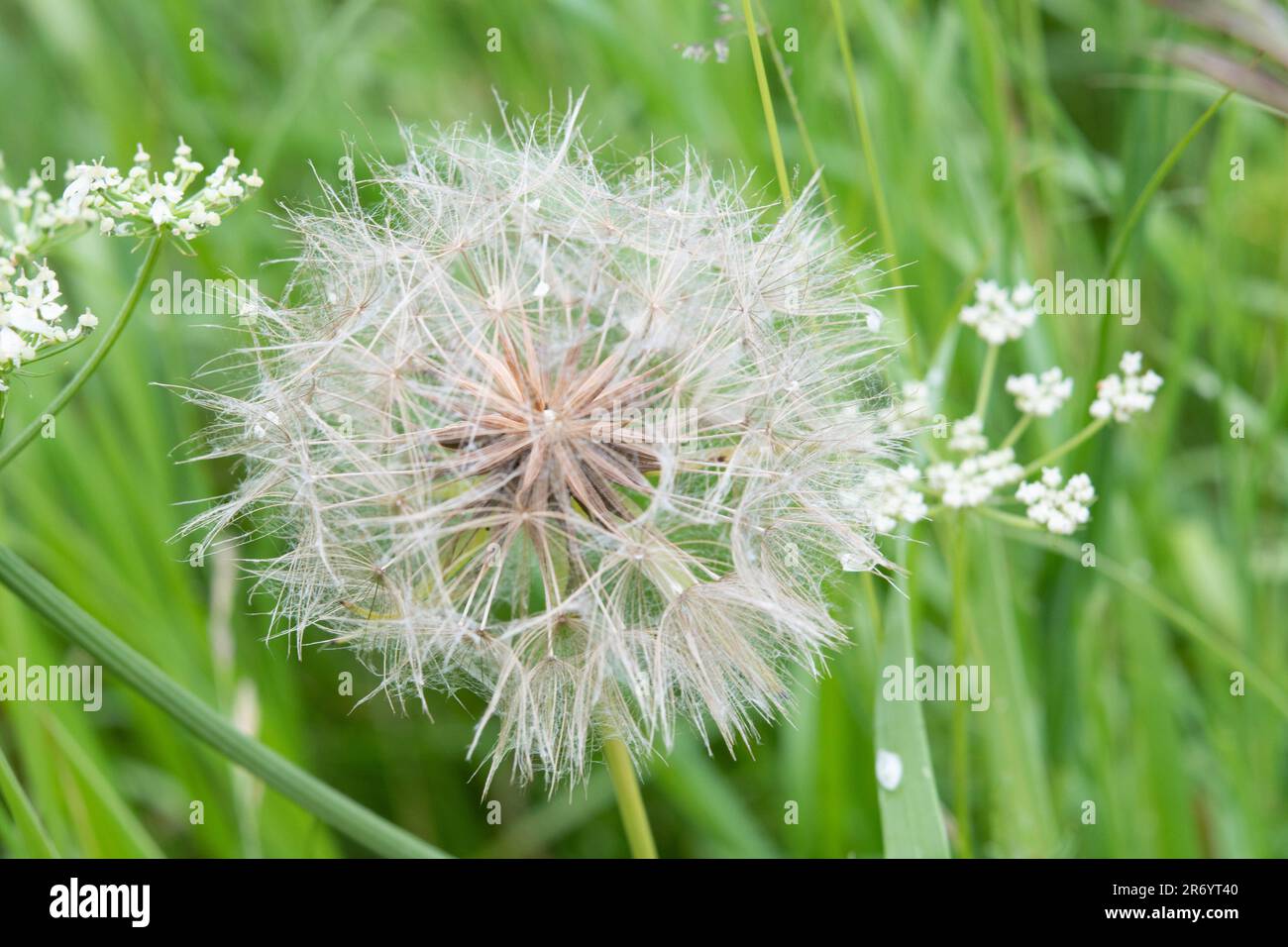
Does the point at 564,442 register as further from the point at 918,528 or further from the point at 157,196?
the point at 918,528

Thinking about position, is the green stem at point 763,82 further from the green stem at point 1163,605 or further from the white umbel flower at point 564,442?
the green stem at point 1163,605

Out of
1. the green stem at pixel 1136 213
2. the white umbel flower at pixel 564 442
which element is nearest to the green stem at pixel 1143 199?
the green stem at pixel 1136 213

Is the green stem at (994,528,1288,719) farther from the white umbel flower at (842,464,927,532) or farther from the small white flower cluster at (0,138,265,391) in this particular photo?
the small white flower cluster at (0,138,265,391)

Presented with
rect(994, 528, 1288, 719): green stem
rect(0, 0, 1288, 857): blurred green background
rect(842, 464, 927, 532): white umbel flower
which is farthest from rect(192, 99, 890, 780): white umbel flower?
rect(994, 528, 1288, 719): green stem

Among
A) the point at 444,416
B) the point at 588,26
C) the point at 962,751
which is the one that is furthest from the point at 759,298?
the point at 588,26

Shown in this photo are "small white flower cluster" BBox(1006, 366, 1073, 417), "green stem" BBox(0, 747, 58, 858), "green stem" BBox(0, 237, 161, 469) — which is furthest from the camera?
"small white flower cluster" BBox(1006, 366, 1073, 417)

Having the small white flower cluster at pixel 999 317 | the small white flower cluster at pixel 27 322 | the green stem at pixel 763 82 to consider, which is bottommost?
the small white flower cluster at pixel 27 322
